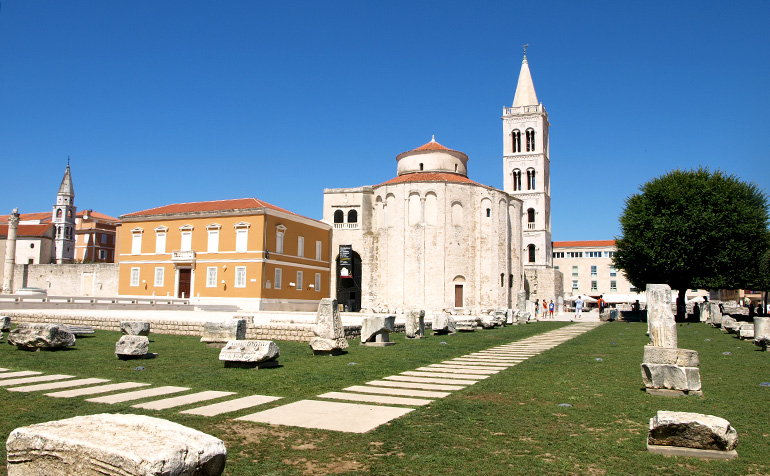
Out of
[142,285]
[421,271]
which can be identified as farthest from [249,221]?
[421,271]

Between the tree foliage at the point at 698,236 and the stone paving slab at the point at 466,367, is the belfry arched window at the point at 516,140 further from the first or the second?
the stone paving slab at the point at 466,367

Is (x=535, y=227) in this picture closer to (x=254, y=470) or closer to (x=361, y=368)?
(x=361, y=368)

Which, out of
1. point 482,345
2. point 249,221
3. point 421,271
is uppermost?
point 249,221

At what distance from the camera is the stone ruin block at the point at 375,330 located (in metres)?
15.4

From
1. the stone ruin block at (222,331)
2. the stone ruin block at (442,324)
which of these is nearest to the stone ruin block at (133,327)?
the stone ruin block at (222,331)

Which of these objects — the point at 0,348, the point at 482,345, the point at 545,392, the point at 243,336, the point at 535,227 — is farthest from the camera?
the point at 535,227

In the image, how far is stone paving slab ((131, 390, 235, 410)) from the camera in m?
6.59

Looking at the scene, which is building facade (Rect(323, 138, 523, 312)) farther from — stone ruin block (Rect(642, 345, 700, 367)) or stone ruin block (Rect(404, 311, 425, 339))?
stone ruin block (Rect(642, 345, 700, 367))

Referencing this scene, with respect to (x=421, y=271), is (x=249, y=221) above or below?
above

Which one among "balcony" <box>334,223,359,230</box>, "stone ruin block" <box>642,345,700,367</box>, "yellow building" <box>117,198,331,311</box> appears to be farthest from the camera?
"balcony" <box>334,223,359,230</box>

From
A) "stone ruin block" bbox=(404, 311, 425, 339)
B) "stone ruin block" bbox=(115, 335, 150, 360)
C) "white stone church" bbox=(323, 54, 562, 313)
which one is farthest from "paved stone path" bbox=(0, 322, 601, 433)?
"white stone church" bbox=(323, 54, 562, 313)

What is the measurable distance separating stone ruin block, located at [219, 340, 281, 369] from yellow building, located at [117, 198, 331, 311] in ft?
89.3

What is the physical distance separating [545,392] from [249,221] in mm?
32283

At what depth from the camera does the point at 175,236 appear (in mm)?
40438
